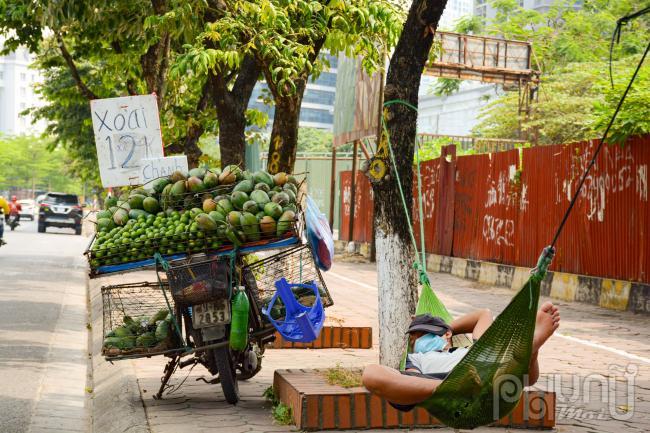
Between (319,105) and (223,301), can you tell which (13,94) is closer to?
(319,105)

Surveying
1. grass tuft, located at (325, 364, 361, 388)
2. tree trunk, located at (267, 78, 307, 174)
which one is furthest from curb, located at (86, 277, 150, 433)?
tree trunk, located at (267, 78, 307, 174)

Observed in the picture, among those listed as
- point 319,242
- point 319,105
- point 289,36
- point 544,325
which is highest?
point 319,105

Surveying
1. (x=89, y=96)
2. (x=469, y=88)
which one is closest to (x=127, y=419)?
(x=89, y=96)

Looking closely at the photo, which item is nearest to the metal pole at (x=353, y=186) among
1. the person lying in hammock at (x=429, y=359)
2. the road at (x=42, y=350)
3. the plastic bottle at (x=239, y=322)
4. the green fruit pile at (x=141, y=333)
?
the road at (x=42, y=350)

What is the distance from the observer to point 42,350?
10445 millimetres

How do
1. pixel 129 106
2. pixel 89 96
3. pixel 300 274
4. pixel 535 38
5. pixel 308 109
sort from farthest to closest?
pixel 308 109, pixel 535 38, pixel 89 96, pixel 129 106, pixel 300 274

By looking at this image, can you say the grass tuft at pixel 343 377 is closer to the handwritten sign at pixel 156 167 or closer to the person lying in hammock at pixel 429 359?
the person lying in hammock at pixel 429 359

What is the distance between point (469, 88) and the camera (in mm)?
72250

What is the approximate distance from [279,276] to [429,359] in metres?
2.21

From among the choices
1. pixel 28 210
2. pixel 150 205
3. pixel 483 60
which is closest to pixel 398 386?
pixel 150 205

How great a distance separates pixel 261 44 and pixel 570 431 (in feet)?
19.5

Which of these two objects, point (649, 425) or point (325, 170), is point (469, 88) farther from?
point (649, 425)

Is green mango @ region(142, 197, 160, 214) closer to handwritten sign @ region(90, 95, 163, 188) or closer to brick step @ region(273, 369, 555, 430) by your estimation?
brick step @ region(273, 369, 555, 430)

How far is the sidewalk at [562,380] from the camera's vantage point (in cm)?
618
